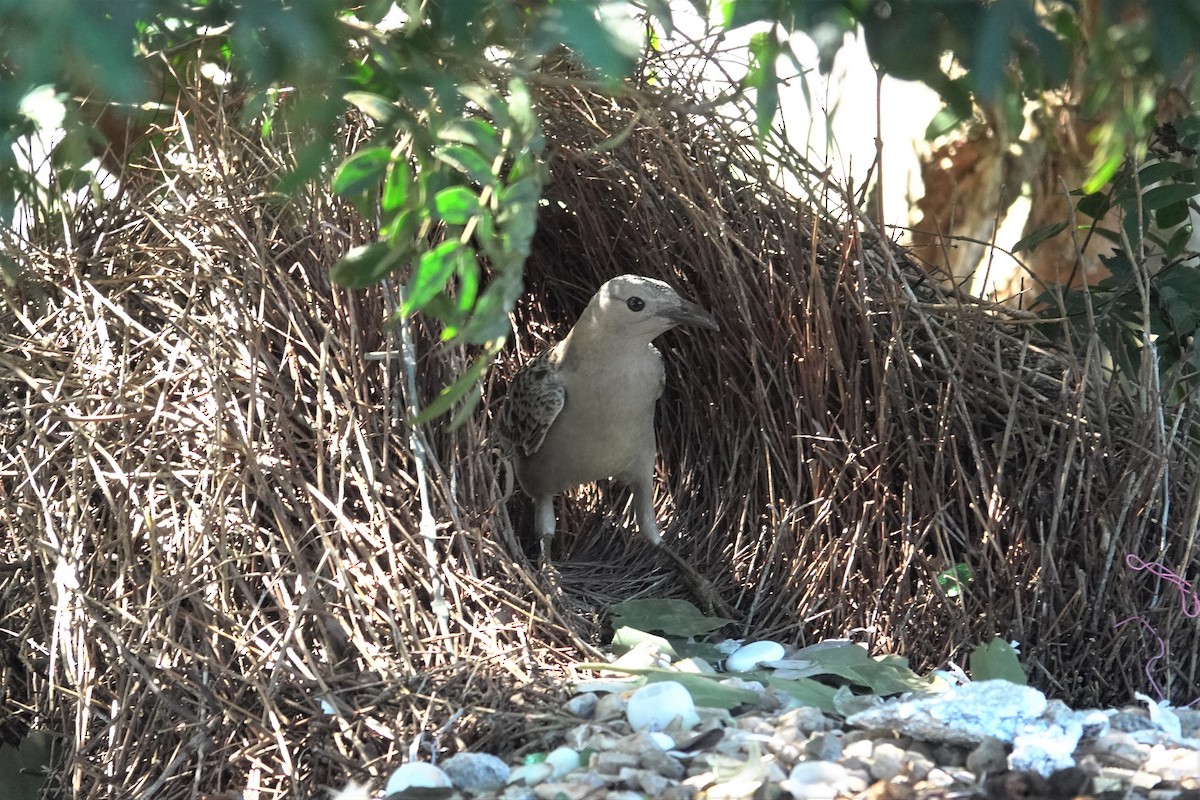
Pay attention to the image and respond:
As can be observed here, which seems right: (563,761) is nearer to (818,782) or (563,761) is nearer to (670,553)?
(818,782)

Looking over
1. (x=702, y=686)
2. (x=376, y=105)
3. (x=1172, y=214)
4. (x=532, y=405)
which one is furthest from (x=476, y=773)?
(x=1172, y=214)

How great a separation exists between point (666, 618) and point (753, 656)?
0.40 m

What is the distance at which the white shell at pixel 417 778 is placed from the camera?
2.09 m

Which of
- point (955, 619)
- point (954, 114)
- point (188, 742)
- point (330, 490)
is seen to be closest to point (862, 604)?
point (955, 619)

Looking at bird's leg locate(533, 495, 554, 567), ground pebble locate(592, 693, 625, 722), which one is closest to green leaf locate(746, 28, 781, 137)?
ground pebble locate(592, 693, 625, 722)

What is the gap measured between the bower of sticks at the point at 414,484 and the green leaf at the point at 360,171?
1.08 meters

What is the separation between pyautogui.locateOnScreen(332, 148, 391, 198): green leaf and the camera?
161cm

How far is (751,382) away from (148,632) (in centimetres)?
174

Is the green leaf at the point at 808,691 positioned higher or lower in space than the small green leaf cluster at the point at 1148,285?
lower

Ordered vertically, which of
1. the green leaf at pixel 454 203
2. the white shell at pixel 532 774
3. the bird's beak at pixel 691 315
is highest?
the green leaf at pixel 454 203

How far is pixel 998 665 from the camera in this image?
8.18 ft

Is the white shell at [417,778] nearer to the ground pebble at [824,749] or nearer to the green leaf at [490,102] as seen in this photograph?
the ground pebble at [824,749]

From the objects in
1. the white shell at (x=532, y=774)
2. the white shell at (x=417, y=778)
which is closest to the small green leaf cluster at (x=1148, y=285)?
the white shell at (x=532, y=774)

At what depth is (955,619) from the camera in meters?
2.92
